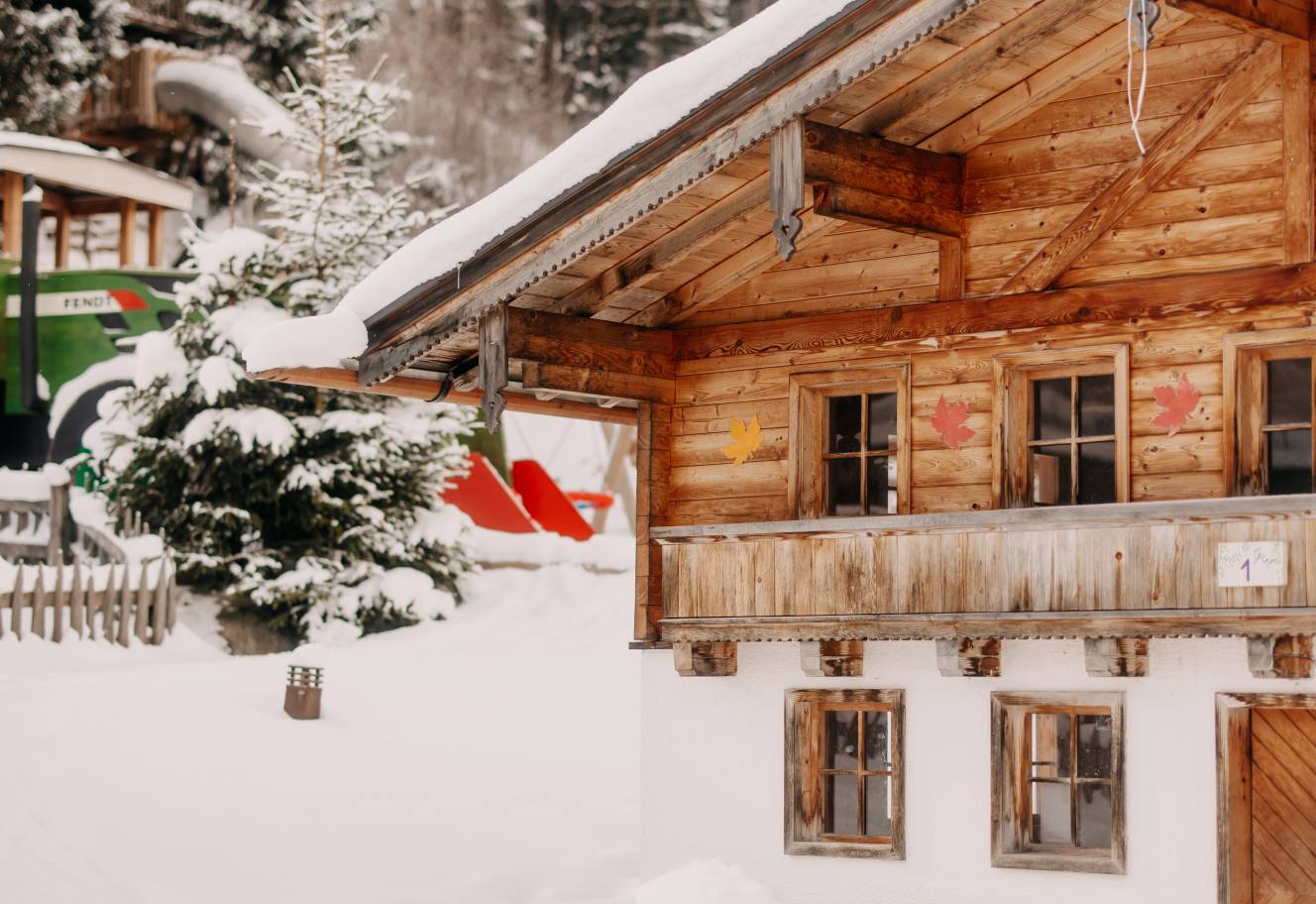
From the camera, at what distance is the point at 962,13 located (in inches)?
457

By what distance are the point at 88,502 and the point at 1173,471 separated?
16.1 metres

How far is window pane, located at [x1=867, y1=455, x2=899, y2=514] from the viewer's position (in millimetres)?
14312

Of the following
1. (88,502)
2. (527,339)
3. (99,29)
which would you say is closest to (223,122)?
(99,29)

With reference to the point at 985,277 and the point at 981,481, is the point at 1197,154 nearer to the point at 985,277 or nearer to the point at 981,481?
the point at 985,277

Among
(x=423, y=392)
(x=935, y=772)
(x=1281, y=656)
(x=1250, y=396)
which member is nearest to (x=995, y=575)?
(x=935, y=772)

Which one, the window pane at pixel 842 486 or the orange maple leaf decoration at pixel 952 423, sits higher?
the orange maple leaf decoration at pixel 952 423

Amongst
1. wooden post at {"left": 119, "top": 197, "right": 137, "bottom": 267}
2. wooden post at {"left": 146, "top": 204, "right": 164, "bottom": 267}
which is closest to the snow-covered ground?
wooden post at {"left": 119, "top": 197, "right": 137, "bottom": 267}

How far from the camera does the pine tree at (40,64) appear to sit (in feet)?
123

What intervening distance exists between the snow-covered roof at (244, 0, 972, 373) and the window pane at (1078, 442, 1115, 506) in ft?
11.1

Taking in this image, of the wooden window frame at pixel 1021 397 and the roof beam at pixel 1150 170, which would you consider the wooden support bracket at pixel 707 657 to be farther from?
the roof beam at pixel 1150 170

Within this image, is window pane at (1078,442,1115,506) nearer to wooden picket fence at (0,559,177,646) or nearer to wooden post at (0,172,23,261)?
wooden picket fence at (0,559,177,646)

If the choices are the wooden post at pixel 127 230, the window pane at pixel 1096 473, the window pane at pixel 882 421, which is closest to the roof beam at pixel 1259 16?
the window pane at pixel 1096 473

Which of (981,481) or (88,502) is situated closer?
(981,481)

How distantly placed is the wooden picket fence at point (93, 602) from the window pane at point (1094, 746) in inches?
432
